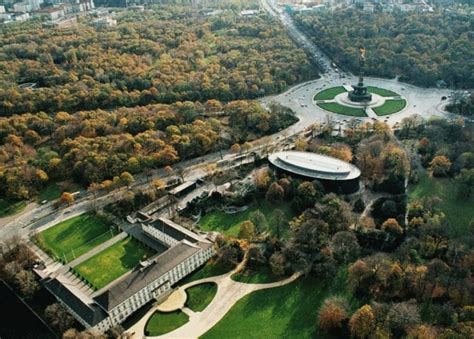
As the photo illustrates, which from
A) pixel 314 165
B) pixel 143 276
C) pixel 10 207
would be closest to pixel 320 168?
pixel 314 165

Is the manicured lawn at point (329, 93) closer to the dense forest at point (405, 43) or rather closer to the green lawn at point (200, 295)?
the dense forest at point (405, 43)

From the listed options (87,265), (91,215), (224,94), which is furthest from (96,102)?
(87,265)

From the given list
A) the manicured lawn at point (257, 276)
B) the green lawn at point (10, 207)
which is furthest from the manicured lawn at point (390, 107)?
the green lawn at point (10, 207)

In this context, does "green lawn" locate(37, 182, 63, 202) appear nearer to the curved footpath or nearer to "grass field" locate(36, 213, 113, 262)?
"grass field" locate(36, 213, 113, 262)

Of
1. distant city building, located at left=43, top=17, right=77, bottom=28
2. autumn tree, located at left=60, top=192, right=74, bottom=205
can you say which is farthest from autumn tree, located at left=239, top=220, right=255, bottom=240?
distant city building, located at left=43, top=17, right=77, bottom=28

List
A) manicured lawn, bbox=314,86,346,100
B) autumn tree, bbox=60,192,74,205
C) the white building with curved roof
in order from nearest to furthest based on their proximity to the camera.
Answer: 1. the white building with curved roof
2. autumn tree, bbox=60,192,74,205
3. manicured lawn, bbox=314,86,346,100

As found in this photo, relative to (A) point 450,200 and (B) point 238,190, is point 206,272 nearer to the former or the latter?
(B) point 238,190
